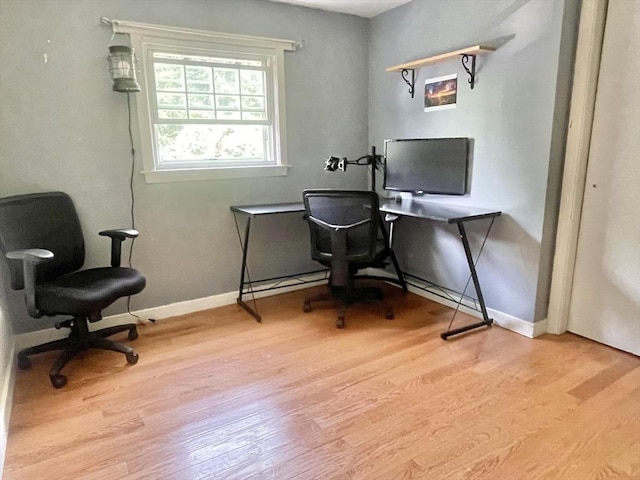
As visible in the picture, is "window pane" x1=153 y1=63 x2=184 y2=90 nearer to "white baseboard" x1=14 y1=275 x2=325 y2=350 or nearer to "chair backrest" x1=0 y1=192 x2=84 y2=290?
"chair backrest" x1=0 y1=192 x2=84 y2=290

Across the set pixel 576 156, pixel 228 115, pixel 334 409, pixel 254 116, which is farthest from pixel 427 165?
pixel 334 409

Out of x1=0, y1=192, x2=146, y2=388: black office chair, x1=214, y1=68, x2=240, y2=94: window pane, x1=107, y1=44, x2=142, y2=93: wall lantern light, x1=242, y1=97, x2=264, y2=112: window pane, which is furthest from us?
x1=242, y1=97, x2=264, y2=112: window pane

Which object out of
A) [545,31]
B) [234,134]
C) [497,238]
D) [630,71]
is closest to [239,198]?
[234,134]

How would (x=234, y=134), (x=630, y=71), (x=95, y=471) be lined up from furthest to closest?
(x=234, y=134)
(x=630, y=71)
(x=95, y=471)

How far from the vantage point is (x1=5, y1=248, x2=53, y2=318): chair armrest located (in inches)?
84.3

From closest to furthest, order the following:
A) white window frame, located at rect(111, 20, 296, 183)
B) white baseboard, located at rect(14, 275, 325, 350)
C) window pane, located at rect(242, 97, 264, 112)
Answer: white baseboard, located at rect(14, 275, 325, 350) < white window frame, located at rect(111, 20, 296, 183) < window pane, located at rect(242, 97, 264, 112)

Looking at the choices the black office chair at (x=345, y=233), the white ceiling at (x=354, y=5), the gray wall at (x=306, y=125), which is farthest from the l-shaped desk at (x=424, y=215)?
the white ceiling at (x=354, y=5)

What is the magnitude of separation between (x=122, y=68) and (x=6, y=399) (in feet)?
6.23

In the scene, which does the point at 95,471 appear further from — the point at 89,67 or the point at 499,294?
the point at 499,294

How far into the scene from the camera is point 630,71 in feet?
7.62

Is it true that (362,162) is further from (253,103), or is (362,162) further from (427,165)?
(253,103)

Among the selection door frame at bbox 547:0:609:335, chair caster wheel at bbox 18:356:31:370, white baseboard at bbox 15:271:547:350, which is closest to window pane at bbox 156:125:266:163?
white baseboard at bbox 15:271:547:350

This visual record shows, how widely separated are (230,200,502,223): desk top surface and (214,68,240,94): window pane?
0.87 metres

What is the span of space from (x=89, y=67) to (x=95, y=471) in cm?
226
